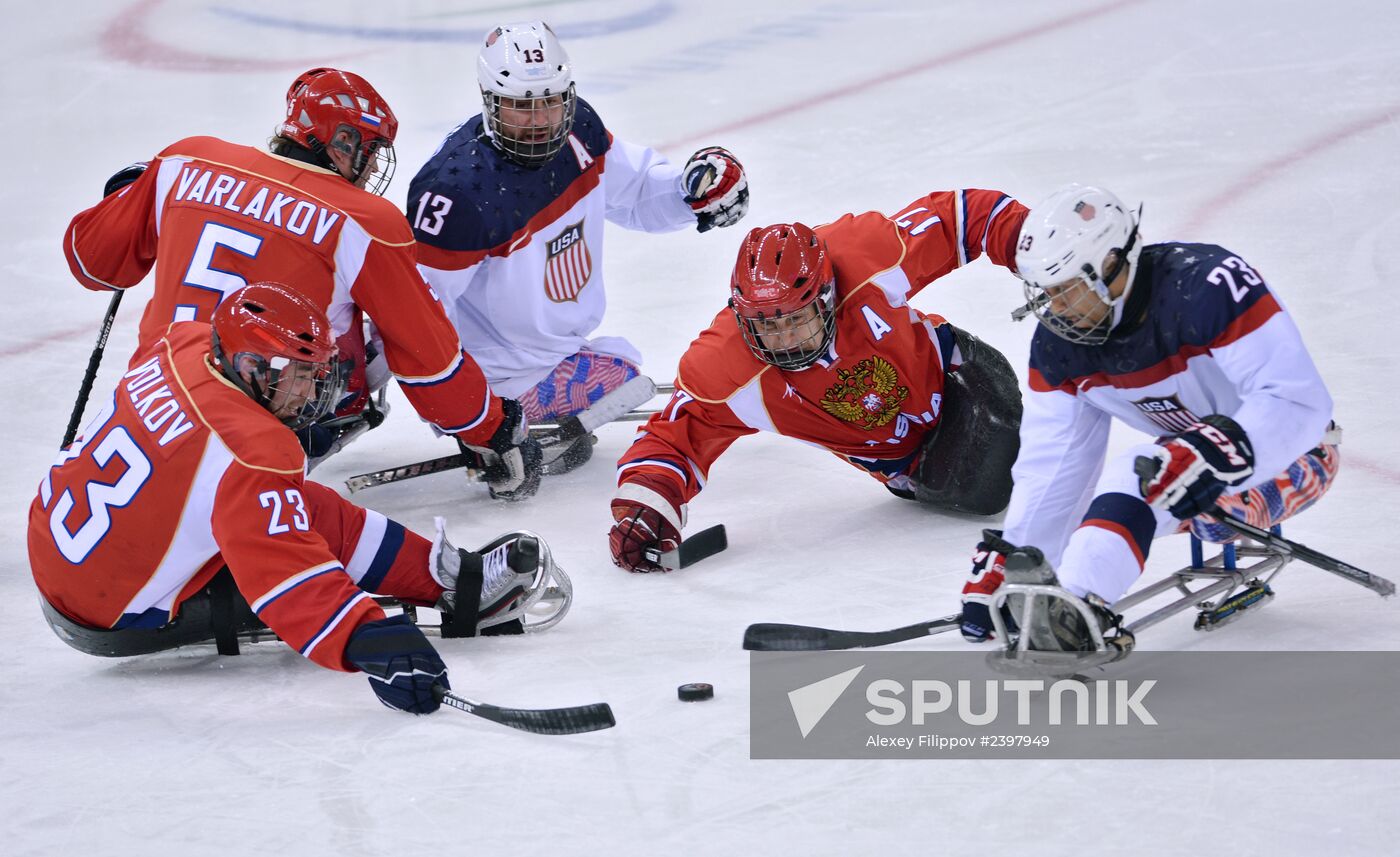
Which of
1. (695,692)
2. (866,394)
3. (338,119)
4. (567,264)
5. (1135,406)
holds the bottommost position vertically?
(695,692)

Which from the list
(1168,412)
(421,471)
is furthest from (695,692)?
(421,471)

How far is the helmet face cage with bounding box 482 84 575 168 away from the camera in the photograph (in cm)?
450

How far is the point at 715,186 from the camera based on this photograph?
4789 millimetres

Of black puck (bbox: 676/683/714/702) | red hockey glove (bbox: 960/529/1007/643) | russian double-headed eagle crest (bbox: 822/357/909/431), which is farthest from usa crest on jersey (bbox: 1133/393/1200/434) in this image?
black puck (bbox: 676/683/714/702)

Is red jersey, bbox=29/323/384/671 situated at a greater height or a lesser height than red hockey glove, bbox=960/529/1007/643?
greater

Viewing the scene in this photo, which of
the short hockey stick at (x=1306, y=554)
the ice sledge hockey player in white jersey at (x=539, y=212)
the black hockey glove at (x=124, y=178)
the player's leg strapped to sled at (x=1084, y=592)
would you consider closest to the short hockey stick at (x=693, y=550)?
the ice sledge hockey player in white jersey at (x=539, y=212)

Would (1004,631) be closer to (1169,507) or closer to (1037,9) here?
(1169,507)

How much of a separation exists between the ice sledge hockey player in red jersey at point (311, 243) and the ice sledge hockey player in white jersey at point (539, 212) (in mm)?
256

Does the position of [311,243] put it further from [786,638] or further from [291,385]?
[786,638]

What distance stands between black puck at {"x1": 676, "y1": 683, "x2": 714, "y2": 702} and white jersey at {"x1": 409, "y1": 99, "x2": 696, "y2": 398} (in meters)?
1.83

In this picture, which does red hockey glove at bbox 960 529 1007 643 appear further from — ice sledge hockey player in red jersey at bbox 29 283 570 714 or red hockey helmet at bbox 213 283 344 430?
red hockey helmet at bbox 213 283 344 430

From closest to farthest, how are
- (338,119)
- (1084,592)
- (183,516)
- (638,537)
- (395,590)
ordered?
1. (1084,592)
2. (183,516)
3. (395,590)
4. (638,537)
5. (338,119)

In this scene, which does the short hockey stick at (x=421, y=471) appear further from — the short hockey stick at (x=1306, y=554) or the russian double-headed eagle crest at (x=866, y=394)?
the short hockey stick at (x=1306, y=554)

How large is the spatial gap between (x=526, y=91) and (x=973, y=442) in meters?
1.55
